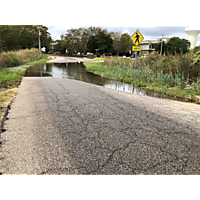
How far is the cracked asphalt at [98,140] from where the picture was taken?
2.71 m

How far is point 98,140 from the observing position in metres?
3.55

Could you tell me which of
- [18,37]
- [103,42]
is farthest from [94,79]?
[18,37]

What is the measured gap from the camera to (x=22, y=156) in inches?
115

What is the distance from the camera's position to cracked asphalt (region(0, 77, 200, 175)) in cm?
271

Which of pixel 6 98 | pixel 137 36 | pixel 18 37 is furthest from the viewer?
pixel 18 37

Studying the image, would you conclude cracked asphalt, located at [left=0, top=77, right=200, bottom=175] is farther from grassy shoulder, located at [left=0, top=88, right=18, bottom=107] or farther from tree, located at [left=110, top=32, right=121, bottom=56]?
tree, located at [left=110, top=32, right=121, bottom=56]

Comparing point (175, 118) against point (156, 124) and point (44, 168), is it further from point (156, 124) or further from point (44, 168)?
point (44, 168)

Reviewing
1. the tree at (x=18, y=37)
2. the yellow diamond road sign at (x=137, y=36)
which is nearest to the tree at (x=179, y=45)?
the yellow diamond road sign at (x=137, y=36)

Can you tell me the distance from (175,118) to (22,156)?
4.45 metres

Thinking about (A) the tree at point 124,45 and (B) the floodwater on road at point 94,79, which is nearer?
(B) the floodwater on road at point 94,79

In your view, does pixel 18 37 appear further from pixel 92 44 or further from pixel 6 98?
pixel 6 98

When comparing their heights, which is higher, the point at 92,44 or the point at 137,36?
the point at 92,44

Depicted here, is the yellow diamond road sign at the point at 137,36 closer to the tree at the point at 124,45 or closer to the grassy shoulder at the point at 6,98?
the grassy shoulder at the point at 6,98
